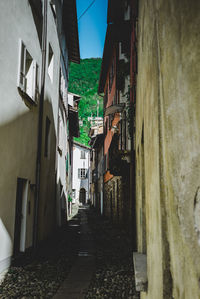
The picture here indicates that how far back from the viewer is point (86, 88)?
223 feet

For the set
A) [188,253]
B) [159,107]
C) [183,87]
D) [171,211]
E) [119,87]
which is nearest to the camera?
[188,253]

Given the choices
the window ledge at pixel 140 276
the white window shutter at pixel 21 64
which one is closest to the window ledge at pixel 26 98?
the white window shutter at pixel 21 64

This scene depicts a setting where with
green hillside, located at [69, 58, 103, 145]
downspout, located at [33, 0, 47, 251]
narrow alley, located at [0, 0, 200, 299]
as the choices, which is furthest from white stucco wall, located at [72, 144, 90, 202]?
downspout, located at [33, 0, 47, 251]

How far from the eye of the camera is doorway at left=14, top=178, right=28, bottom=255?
24.8ft

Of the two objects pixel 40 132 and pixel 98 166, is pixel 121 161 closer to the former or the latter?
pixel 40 132

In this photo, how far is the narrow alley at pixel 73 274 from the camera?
4.75 m

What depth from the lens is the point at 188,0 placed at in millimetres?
1220

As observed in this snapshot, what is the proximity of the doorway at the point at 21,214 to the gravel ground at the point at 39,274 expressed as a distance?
0.37 metres

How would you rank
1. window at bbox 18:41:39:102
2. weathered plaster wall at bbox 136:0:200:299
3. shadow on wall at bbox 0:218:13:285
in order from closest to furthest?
weathered plaster wall at bbox 136:0:200:299 < shadow on wall at bbox 0:218:13:285 < window at bbox 18:41:39:102

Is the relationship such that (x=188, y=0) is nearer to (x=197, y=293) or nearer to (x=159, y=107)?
(x=159, y=107)

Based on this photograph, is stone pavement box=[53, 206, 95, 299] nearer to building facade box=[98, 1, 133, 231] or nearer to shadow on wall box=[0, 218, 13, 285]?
shadow on wall box=[0, 218, 13, 285]

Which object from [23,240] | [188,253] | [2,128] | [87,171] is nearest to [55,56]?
[2,128]

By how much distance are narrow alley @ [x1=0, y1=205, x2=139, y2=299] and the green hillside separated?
48602mm

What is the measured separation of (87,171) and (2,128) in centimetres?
4165
